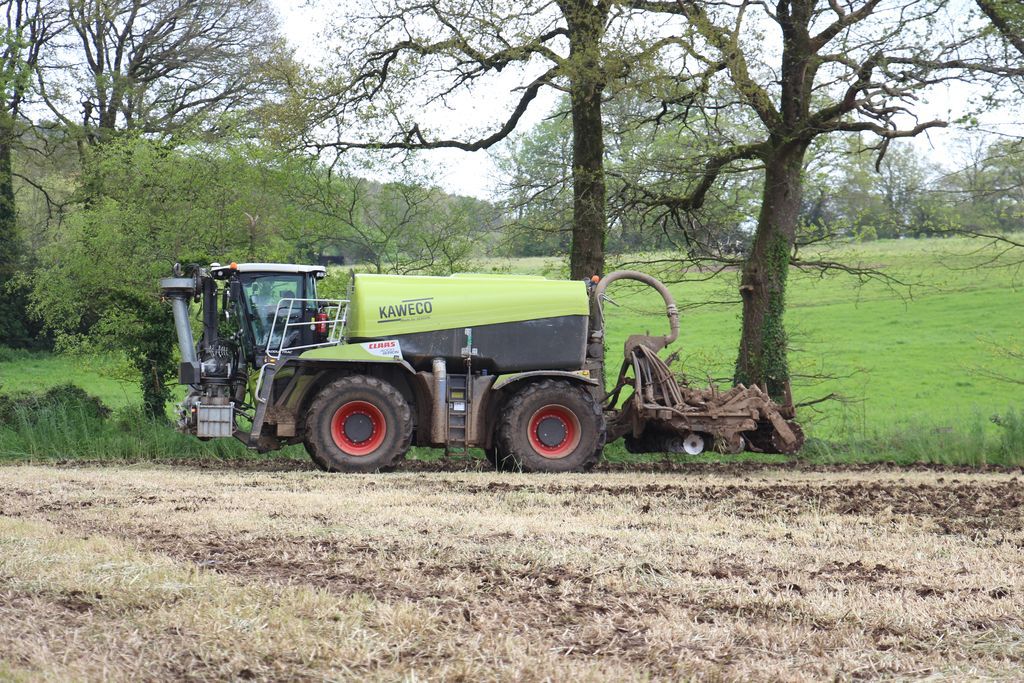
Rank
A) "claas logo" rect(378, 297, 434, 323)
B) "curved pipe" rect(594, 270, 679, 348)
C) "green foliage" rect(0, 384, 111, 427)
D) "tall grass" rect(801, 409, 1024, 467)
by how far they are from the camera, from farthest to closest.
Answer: "green foliage" rect(0, 384, 111, 427) < "tall grass" rect(801, 409, 1024, 467) < "curved pipe" rect(594, 270, 679, 348) < "claas logo" rect(378, 297, 434, 323)

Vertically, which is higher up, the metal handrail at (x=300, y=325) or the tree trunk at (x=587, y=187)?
the tree trunk at (x=587, y=187)

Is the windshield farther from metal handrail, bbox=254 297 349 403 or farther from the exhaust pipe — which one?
the exhaust pipe

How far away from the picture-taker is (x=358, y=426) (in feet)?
41.7

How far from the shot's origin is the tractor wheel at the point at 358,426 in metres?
12.5

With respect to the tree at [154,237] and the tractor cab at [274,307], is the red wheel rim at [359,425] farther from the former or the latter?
the tree at [154,237]

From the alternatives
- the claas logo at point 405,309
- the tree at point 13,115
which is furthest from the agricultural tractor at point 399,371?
the tree at point 13,115

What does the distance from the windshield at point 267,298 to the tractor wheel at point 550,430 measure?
2.74 m

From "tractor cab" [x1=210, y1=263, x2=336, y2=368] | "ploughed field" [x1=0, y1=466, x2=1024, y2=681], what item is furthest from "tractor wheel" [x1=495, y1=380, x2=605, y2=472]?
"ploughed field" [x1=0, y1=466, x2=1024, y2=681]

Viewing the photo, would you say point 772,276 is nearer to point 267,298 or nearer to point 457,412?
point 457,412

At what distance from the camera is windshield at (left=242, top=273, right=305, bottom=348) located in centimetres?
1295

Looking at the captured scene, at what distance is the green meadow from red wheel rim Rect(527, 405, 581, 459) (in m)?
1.97

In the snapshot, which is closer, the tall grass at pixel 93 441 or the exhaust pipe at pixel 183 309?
the exhaust pipe at pixel 183 309

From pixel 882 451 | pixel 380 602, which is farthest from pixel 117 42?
pixel 380 602

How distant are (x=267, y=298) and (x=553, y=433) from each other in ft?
11.9
